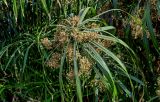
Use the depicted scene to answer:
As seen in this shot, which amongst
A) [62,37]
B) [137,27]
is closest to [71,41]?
[62,37]

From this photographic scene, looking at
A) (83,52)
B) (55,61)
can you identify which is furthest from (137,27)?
(55,61)

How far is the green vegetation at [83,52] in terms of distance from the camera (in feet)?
4.84

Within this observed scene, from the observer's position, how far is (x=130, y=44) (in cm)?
184

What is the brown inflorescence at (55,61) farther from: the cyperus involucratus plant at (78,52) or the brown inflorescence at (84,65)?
the brown inflorescence at (84,65)

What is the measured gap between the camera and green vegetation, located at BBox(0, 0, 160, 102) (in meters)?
1.47

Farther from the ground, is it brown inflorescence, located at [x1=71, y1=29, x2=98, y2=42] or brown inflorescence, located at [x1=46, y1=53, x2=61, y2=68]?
brown inflorescence, located at [x1=71, y1=29, x2=98, y2=42]

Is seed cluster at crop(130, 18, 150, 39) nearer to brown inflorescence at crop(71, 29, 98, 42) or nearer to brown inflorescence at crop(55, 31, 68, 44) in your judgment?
→ brown inflorescence at crop(71, 29, 98, 42)

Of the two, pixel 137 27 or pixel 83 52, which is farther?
pixel 137 27

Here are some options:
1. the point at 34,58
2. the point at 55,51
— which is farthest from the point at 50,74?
the point at 55,51

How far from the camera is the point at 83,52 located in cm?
150

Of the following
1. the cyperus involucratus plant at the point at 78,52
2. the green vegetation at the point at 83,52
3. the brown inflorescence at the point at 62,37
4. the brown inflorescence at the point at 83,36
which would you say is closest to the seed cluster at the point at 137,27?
the green vegetation at the point at 83,52

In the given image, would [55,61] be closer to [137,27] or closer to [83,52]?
[83,52]

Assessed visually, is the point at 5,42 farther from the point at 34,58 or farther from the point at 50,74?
the point at 50,74

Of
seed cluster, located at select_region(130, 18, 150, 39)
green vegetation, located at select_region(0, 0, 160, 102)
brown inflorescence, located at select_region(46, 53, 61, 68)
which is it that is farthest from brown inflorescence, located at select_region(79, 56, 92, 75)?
seed cluster, located at select_region(130, 18, 150, 39)
